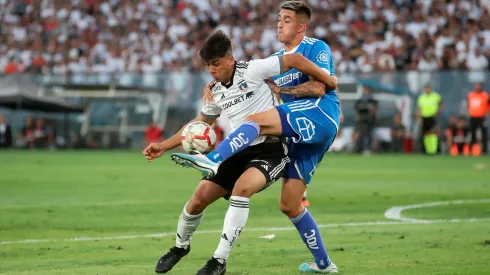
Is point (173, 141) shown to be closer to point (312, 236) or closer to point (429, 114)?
point (312, 236)

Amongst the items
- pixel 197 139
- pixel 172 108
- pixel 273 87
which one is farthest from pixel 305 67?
pixel 172 108

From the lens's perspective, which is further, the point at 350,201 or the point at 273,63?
the point at 350,201

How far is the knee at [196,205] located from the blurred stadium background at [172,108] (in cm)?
134

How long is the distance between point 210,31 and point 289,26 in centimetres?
2879

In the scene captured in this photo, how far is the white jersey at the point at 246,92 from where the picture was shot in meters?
7.09

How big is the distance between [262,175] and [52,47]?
31.1m

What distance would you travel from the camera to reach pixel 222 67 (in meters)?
7.02

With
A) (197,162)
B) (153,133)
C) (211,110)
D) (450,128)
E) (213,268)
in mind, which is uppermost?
(211,110)

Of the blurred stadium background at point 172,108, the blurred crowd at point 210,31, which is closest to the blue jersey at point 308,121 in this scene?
the blurred stadium background at point 172,108

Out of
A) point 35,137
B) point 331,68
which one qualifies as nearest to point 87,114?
point 35,137

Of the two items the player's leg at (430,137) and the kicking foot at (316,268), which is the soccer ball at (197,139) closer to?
the kicking foot at (316,268)

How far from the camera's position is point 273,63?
23.2 feet

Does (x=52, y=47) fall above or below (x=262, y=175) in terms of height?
below

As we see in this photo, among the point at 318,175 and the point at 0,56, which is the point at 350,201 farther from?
the point at 0,56
